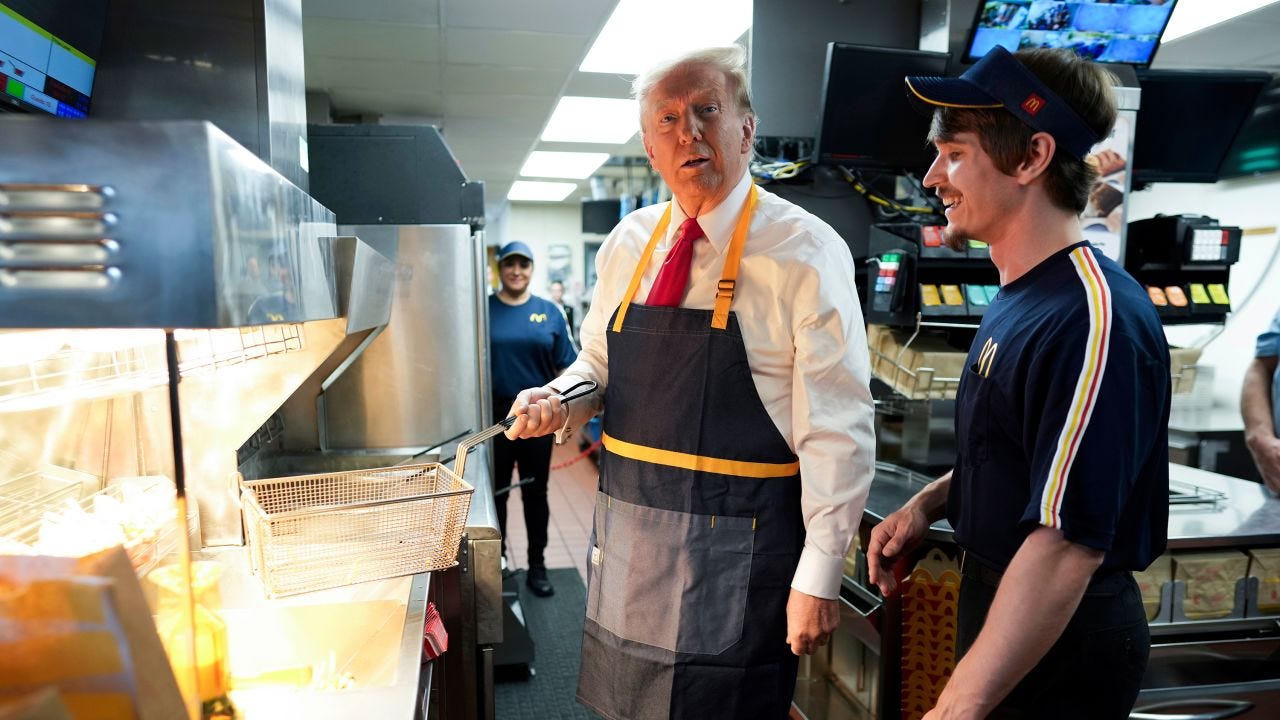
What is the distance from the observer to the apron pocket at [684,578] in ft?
5.02

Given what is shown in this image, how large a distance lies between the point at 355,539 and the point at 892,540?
A: 3.63 feet

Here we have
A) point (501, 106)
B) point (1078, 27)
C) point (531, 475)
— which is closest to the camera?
point (1078, 27)

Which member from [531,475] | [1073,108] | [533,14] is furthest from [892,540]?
[533,14]

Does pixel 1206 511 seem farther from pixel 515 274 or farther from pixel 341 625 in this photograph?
pixel 515 274

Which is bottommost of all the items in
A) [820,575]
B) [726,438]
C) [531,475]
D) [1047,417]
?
[531,475]

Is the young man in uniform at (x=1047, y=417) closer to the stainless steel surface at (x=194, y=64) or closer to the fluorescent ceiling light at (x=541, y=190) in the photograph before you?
the stainless steel surface at (x=194, y=64)

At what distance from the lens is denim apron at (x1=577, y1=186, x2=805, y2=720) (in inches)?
60.4

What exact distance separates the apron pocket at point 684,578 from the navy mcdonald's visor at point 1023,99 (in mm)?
881

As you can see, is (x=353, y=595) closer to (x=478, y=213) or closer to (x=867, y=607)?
(x=867, y=607)

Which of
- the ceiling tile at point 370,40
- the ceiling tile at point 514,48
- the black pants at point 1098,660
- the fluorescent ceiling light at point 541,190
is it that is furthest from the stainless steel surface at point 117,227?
the fluorescent ceiling light at point 541,190

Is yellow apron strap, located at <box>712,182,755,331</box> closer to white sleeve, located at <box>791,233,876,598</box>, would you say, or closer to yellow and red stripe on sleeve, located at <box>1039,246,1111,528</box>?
white sleeve, located at <box>791,233,876,598</box>

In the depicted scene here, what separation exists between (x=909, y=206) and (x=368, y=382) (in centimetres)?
227

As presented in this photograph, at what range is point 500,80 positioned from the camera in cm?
552

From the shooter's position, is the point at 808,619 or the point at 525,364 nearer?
the point at 808,619
